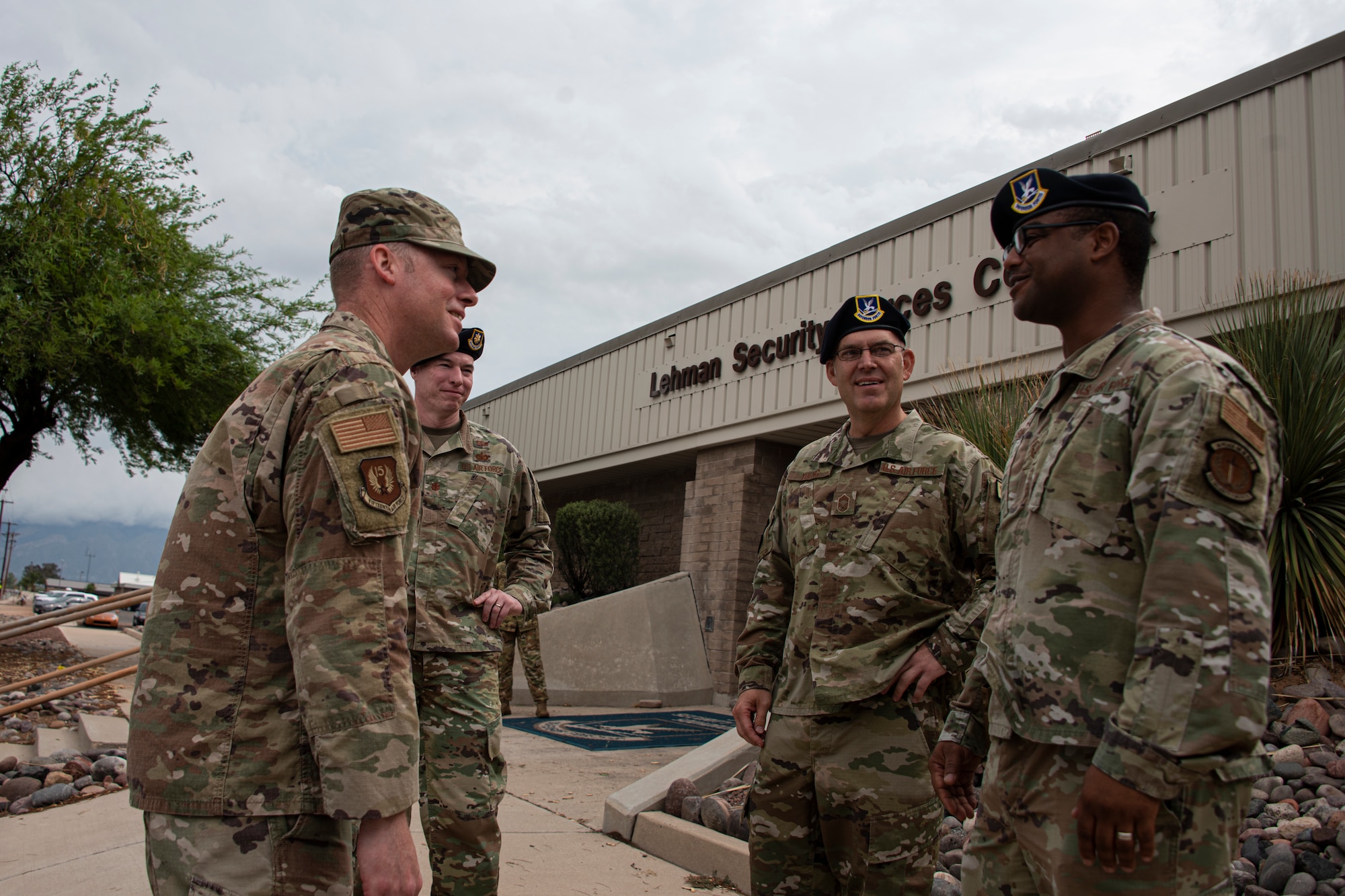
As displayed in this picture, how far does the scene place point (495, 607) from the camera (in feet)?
10.3

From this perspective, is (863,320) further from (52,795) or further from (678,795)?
(52,795)

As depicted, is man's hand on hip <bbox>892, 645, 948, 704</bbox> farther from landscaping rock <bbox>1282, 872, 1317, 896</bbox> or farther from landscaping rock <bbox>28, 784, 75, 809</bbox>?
landscaping rock <bbox>28, 784, 75, 809</bbox>

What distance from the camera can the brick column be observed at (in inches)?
436

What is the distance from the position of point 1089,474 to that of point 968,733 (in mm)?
674

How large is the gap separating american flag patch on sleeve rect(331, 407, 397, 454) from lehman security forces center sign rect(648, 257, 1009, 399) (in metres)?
6.29

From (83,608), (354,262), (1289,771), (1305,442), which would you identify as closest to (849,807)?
(354,262)

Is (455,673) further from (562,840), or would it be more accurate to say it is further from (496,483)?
(562,840)

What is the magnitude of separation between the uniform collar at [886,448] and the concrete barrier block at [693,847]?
159 centimetres

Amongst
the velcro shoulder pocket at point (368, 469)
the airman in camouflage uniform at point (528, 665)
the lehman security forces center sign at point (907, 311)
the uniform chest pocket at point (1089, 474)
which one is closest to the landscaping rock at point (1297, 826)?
the uniform chest pocket at point (1089, 474)

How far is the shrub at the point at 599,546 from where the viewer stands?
44.1ft

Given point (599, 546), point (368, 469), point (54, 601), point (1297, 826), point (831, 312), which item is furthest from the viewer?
point (54, 601)

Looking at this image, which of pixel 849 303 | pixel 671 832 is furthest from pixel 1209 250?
pixel 671 832

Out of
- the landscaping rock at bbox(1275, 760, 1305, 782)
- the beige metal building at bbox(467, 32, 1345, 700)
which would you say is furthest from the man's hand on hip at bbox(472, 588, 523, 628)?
the beige metal building at bbox(467, 32, 1345, 700)

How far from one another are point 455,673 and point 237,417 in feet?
5.29
